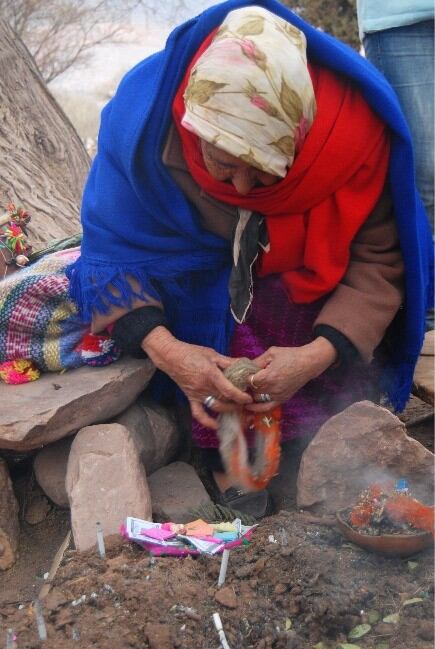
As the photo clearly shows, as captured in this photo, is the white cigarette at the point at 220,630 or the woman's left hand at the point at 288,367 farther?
the woman's left hand at the point at 288,367

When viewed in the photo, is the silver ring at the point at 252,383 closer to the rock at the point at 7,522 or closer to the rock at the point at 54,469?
the rock at the point at 54,469

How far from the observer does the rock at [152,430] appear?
2.81 meters

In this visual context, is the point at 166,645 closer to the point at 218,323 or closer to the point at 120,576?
the point at 120,576

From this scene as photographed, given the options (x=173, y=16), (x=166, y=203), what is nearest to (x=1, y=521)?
(x=166, y=203)

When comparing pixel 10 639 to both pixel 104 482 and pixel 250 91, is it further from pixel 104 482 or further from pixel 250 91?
pixel 250 91

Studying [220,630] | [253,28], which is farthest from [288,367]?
[253,28]

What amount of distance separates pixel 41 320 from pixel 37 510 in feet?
2.26

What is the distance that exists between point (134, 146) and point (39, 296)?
0.65 meters

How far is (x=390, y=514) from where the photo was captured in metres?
2.11

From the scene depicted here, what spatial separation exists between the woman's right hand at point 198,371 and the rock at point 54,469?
52 centimetres

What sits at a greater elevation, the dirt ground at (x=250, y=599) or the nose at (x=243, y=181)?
the nose at (x=243, y=181)

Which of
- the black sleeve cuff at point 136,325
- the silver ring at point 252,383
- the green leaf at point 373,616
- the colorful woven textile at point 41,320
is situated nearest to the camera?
the green leaf at point 373,616

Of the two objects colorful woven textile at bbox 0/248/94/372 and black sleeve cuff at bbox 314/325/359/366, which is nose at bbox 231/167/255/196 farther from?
colorful woven textile at bbox 0/248/94/372

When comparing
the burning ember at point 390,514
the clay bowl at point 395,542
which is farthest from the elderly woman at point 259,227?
the clay bowl at point 395,542
